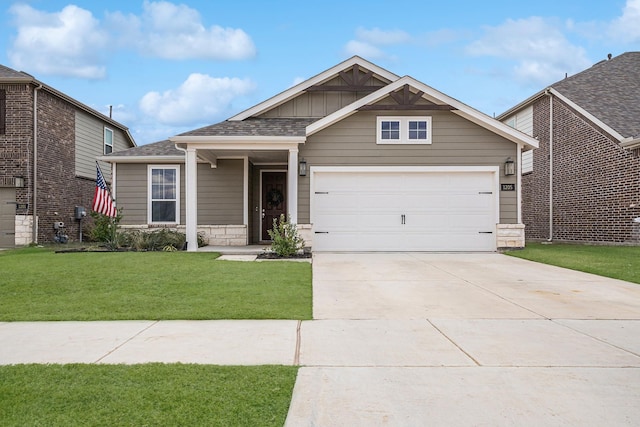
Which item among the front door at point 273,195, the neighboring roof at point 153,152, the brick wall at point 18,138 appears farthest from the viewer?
the front door at point 273,195

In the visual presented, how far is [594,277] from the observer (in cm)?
815

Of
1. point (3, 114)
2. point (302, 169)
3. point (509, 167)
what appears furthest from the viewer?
point (3, 114)

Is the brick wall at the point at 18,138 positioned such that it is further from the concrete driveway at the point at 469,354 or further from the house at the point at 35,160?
the concrete driveway at the point at 469,354

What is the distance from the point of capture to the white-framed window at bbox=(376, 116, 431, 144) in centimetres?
1226

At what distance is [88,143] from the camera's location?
60.4ft

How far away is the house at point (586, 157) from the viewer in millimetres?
13383

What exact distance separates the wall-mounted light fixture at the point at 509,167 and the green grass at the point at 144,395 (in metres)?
10.5

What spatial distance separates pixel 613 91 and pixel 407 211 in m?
10.5

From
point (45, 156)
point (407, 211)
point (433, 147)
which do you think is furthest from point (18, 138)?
point (433, 147)

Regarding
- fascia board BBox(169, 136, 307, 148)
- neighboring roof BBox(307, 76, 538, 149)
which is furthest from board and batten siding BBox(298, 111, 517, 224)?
fascia board BBox(169, 136, 307, 148)

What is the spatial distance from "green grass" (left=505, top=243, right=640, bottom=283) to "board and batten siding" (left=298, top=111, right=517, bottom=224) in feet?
5.21

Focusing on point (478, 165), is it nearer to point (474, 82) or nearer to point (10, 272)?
point (10, 272)

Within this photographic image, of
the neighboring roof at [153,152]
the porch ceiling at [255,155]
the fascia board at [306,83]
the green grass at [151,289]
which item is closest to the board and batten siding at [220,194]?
the porch ceiling at [255,155]

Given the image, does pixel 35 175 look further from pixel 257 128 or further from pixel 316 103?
pixel 316 103
